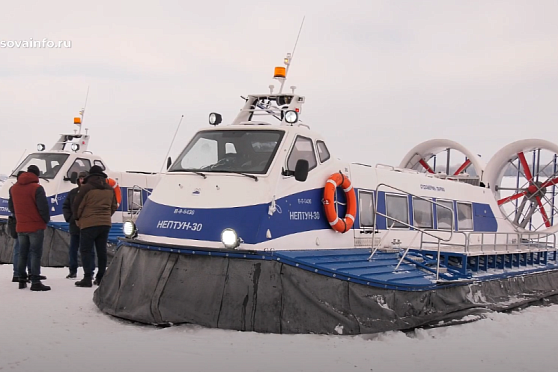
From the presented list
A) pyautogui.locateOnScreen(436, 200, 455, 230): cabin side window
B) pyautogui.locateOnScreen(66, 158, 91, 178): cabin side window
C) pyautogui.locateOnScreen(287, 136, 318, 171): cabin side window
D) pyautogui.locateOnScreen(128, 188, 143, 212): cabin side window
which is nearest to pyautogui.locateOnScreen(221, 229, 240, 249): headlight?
pyautogui.locateOnScreen(287, 136, 318, 171): cabin side window

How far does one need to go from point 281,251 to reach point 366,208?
71.4 inches

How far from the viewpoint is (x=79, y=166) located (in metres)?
11.0

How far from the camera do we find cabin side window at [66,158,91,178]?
1075 centimetres

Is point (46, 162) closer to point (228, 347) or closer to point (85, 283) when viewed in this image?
point (85, 283)

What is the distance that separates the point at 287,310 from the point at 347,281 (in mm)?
609

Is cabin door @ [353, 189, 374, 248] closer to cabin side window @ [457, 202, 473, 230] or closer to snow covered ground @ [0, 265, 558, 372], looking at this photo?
snow covered ground @ [0, 265, 558, 372]

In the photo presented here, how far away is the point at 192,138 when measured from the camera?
261 inches

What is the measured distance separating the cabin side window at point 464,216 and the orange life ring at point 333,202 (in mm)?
3052

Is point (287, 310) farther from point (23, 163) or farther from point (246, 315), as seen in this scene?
point (23, 163)

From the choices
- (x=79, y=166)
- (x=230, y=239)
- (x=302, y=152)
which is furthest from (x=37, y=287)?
(x=79, y=166)

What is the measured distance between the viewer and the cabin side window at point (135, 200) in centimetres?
1208

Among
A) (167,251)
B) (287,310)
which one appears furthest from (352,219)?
(167,251)

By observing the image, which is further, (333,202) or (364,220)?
(364,220)

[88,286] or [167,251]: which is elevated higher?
[167,251]
